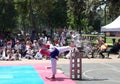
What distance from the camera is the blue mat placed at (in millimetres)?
15727

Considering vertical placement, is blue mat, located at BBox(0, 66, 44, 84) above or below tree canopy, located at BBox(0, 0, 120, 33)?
below

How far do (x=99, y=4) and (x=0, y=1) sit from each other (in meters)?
14.4

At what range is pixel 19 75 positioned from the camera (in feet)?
58.9

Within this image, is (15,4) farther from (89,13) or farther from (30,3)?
(89,13)

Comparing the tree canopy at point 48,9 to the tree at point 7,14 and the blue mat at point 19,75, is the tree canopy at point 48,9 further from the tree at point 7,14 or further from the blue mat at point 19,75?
the blue mat at point 19,75

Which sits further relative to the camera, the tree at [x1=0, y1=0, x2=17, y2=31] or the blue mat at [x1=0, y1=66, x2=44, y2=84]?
the tree at [x1=0, y1=0, x2=17, y2=31]

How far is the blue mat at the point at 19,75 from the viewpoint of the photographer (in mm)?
15727

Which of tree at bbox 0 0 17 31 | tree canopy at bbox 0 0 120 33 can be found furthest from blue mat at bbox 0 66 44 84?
tree at bbox 0 0 17 31

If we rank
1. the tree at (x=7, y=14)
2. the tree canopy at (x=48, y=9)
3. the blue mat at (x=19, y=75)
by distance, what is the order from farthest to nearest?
the tree at (x=7, y=14), the tree canopy at (x=48, y=9), the blue mat at (x=19, y=75)

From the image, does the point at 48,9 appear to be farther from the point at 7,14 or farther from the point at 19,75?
the point at 19,75

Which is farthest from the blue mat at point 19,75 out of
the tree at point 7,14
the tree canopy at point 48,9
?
the tree at point 7,14

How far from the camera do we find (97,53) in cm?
2830

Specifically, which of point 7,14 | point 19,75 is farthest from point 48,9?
point 19,75

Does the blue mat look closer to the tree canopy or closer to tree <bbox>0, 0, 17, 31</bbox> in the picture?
the tree canopy
